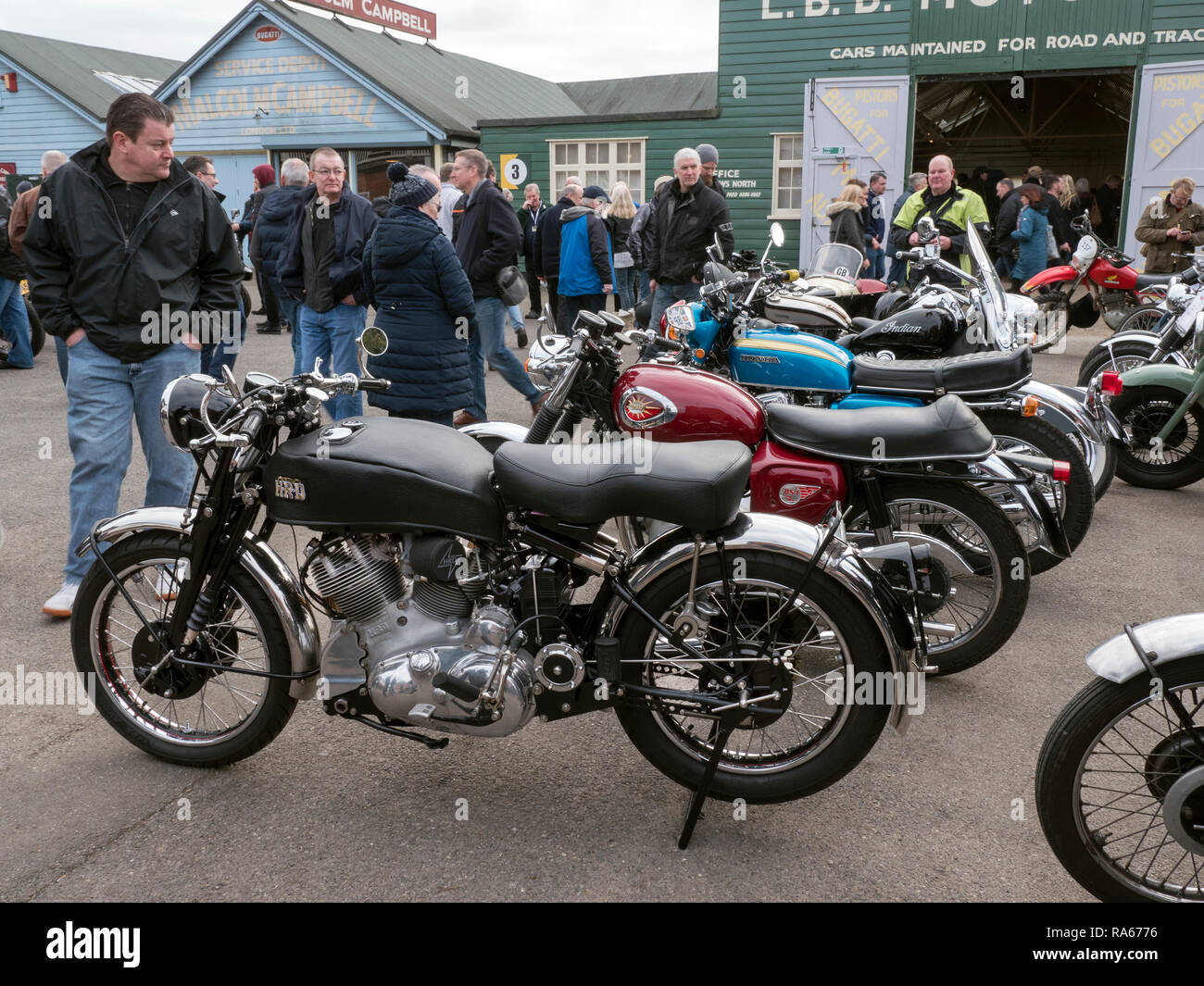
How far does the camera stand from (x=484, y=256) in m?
7.42

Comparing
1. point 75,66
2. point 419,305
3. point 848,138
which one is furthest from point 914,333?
point 75,66

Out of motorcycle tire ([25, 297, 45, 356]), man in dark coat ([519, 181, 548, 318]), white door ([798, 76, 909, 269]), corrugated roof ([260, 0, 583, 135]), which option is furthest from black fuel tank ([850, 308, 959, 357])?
corrugated roof ([260, 0, 583, 135])

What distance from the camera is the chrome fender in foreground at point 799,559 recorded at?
284 cm

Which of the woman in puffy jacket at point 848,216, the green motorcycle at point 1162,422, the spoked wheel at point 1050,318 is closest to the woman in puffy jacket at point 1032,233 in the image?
the spoked wheel at point 1050,318

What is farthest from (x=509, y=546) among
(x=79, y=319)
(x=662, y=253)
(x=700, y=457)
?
(x=662, y=253)

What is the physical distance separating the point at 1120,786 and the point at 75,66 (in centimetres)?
3224

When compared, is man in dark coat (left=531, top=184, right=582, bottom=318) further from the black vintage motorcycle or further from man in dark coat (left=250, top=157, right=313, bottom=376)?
the black vintage motorcycle

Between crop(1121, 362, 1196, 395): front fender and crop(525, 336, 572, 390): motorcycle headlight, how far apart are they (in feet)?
12.7

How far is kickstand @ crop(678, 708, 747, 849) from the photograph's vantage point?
290 centimetres

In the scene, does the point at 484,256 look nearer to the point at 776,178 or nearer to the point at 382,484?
the point at 382,484

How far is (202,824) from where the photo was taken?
3.04 meters

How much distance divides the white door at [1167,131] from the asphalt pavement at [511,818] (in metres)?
13.8
